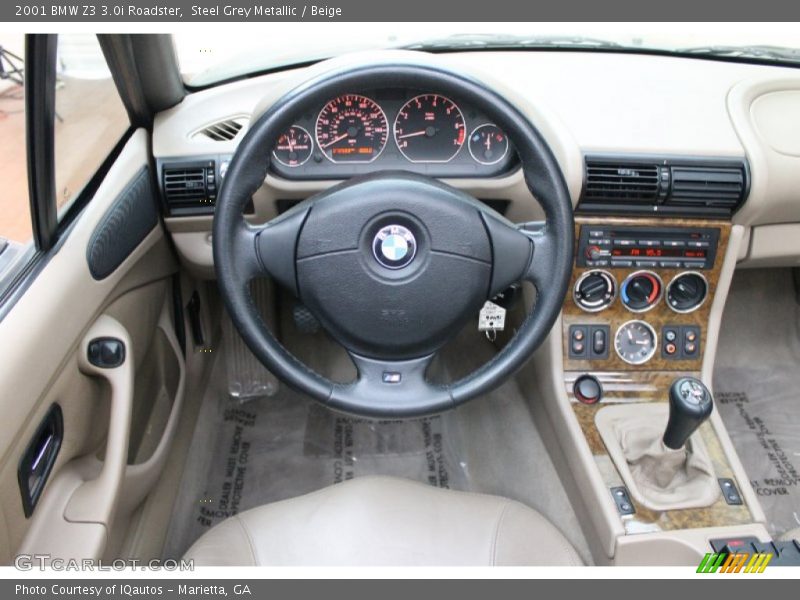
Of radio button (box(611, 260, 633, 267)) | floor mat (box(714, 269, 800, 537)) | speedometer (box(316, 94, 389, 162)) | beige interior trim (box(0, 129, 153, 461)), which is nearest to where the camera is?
beige interior trim (box(0, 129, 153, 461))

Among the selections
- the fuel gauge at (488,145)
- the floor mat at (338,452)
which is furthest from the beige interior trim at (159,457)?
the fuel gauge at (488,145)

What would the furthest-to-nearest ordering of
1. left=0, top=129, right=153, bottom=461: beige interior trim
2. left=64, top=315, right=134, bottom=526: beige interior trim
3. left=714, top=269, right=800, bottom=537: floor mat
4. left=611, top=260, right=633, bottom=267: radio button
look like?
left=714, top=269, right=800, bottom=537: floor mat < left=611, top=260, right=633, bottom=267: radio button < left=64, top=315, right=134, bottom=526: beige interior trim < left=0, top=129, right=153, bottom=461: beige interior trim

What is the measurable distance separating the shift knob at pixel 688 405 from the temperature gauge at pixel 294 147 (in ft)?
2.88

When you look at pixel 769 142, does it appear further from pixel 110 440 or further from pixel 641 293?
pixel 110 440

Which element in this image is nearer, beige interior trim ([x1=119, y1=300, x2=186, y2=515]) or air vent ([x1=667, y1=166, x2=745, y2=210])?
beige interior trim ([x1=119, y1=300, x2=186, y2=515])

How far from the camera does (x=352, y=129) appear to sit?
1503mm

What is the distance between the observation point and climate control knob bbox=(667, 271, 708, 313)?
68.7 inches

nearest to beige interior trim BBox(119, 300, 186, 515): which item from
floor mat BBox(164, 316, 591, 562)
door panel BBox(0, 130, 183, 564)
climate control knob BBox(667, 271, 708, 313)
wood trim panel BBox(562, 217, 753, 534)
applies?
door panel BBox(0, 130, 183, 564)

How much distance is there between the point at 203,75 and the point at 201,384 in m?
0.84

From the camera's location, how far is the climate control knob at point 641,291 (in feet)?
5.68

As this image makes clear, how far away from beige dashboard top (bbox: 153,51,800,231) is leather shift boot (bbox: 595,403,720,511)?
538 mm

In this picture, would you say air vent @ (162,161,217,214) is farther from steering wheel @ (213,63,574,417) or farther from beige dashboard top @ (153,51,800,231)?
steering wheel @ (213,63,574,417)

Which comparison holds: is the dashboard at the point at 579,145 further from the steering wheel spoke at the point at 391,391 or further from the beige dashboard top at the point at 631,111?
the steering wheel spoke at the point at 391,391

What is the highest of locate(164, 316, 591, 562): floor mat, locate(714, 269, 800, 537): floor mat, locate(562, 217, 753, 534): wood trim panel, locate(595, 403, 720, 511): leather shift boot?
locate(562, 217, 753, 534): wood trim panel
